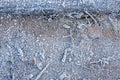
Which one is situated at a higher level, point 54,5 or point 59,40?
point 54,5

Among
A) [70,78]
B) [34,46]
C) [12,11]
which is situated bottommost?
[70,78]

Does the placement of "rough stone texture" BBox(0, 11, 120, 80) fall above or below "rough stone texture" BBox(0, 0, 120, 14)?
below

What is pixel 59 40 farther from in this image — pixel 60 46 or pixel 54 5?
pixel 54 5

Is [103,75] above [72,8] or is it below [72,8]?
below

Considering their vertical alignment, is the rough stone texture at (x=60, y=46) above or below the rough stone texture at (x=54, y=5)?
below

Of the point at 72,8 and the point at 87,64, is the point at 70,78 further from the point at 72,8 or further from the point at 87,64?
the point at 72,8

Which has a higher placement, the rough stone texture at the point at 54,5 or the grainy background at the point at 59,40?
the rough stone texture at the point at 54,5

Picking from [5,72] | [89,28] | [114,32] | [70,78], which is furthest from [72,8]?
[5,72]

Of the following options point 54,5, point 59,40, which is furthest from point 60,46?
point 54,5
